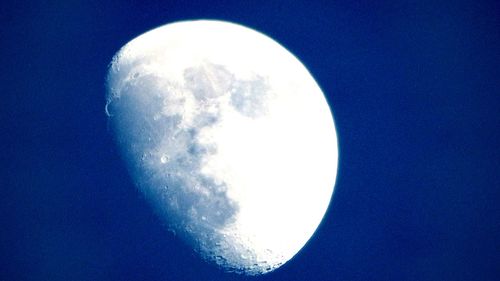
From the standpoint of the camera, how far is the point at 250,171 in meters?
3.63

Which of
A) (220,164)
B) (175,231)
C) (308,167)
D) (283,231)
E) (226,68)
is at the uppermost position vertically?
(226,68)

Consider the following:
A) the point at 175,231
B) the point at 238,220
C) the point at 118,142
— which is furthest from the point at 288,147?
the point at 118,142

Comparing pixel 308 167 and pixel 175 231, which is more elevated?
pixel 308 167

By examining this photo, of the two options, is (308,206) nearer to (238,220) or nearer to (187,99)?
(238,220)

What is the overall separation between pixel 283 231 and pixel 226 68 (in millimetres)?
2250

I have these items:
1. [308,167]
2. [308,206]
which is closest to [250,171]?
[308,167]

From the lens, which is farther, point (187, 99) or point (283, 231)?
point (283, 231)

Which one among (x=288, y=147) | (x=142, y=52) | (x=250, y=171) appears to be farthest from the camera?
(x=142, y=52)

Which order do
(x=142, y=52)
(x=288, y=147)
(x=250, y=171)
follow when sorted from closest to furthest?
(x=250, y=171) → (x=288, y=147) → (x=142, y=52)

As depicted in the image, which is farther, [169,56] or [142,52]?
[142,52]

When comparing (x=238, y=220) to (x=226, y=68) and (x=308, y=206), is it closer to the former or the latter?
(x=308, y=206)

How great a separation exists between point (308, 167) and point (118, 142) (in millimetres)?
2505

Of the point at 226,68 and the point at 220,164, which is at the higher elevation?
the point at 226,68

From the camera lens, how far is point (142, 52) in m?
4.20
